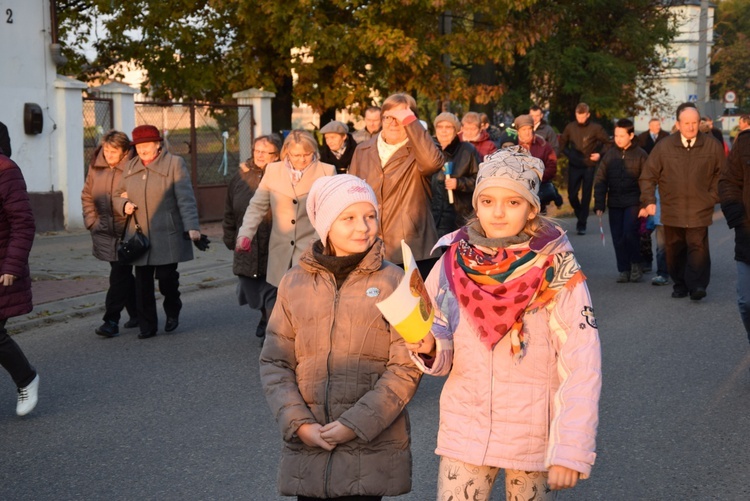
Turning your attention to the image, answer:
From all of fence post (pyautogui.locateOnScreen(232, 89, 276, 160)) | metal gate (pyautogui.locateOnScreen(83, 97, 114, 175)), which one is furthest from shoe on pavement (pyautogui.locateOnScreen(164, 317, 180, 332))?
fence post (pyautogui.locateOnScreen(232, 89, 276, 160))

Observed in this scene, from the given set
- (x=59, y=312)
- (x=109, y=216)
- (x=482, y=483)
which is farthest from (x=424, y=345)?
(x=59, y=312)

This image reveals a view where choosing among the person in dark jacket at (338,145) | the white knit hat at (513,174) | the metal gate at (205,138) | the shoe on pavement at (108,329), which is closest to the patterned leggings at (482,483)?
the white knit hat at (513,174)

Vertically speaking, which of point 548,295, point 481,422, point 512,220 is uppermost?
point 512,220

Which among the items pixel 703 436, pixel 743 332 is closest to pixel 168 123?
pixel 743 332

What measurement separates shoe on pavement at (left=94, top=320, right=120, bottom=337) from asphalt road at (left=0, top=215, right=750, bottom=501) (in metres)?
0.14

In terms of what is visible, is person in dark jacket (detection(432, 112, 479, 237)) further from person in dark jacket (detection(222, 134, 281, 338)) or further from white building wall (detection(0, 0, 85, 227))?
white building wall (detection(0, 0, 85, 227))

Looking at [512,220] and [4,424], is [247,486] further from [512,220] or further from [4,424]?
[512,220]

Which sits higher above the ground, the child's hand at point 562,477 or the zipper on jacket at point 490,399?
the zipper on jacket at point 490,399

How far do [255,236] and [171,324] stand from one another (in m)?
1.47

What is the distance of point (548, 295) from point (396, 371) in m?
0.56

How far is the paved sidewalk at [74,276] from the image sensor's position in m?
10.9

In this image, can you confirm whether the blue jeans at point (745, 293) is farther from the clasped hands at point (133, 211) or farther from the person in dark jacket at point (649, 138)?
the person in dark jacket at point (649, 138)

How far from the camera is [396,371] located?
3.74 meters

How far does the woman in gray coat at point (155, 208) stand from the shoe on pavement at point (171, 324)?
22cm
